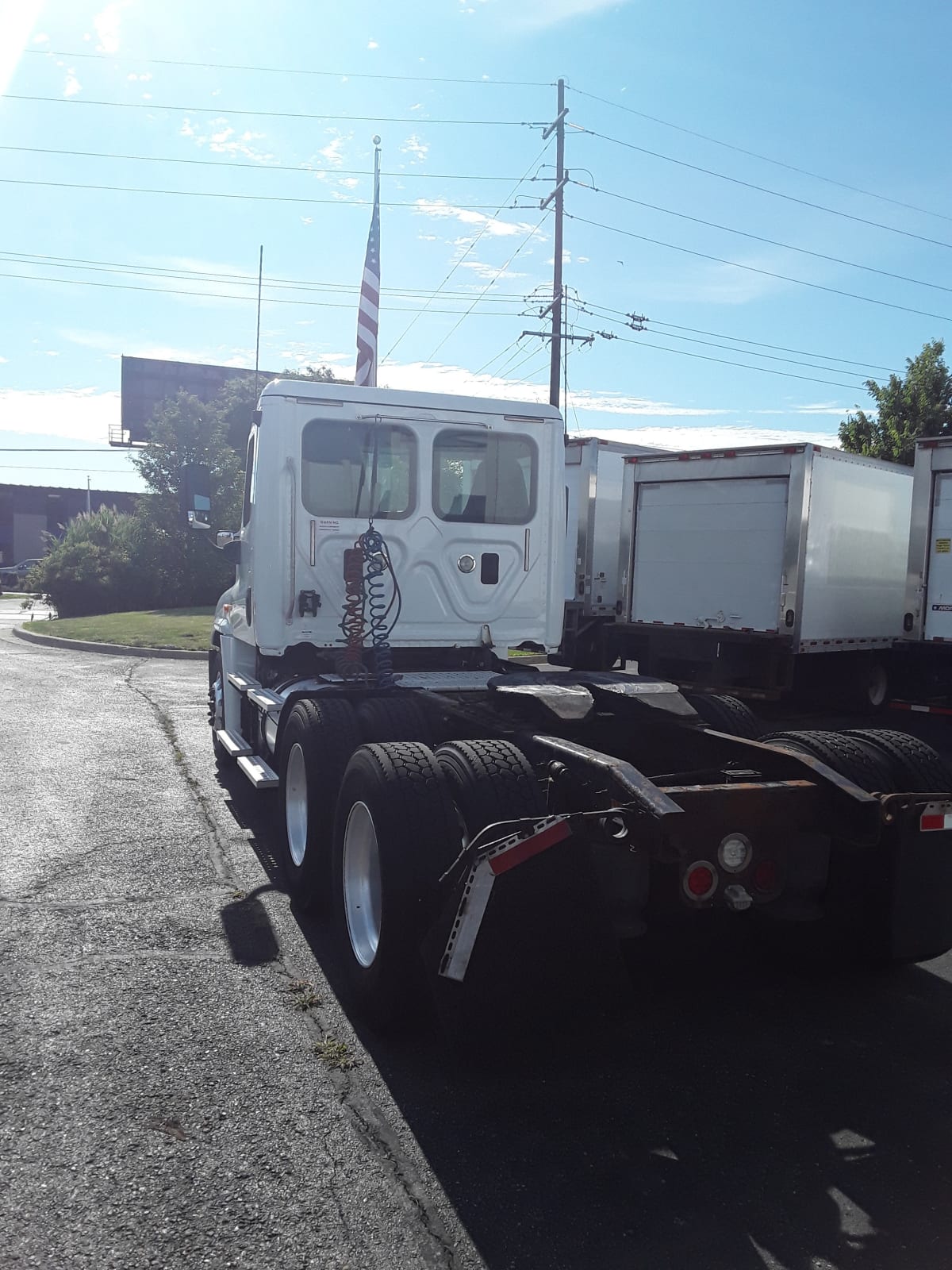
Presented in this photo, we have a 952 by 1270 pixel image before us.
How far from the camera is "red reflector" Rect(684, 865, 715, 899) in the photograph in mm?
3928

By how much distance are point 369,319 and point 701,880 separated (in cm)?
1004

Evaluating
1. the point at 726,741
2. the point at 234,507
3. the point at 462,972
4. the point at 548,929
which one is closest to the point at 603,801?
the point at 548,929

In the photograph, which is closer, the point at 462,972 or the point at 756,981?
the point at 462,972

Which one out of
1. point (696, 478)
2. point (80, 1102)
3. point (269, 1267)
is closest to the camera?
point (269, 1267)

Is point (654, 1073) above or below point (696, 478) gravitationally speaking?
below

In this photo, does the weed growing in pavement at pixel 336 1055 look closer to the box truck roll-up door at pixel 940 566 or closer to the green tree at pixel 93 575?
the box truck roll-up door at pixel 940 566

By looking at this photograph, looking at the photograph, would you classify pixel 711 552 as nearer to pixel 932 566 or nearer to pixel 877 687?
pixel 932 566

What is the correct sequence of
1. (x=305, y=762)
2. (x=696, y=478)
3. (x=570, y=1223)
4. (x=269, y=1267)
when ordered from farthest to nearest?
1. (x=696, y=478)
2. (x=305, y=762)
3. (x=570, y=1223)
4. (x=269, y=1267)

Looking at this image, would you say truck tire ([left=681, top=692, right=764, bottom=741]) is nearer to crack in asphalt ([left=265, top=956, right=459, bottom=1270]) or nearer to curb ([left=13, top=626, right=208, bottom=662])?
crack in asphalt ([left=265, top=956, right=459, bottom=1270])

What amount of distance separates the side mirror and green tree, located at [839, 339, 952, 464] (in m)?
20.1

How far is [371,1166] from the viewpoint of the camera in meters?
3.15

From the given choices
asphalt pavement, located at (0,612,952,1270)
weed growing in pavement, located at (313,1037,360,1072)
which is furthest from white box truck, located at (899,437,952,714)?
weed growing in pavement, located at (313,1037,360,1072)

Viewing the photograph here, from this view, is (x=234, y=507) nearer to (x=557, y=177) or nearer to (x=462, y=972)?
(x=557, y=177)

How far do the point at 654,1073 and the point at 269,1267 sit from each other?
161 cm
